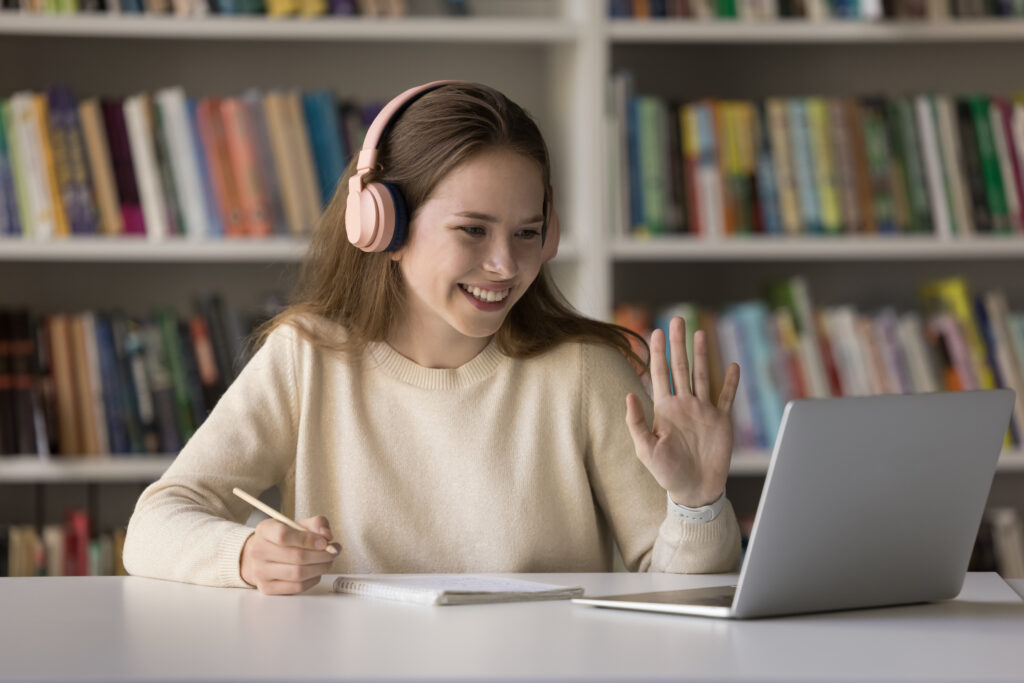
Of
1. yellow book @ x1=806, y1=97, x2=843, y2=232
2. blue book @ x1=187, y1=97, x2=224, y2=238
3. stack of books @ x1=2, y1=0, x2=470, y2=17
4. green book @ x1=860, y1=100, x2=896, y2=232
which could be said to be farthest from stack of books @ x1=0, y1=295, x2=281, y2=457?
green book @ x1=860, y1=100, x2=896, y2=232

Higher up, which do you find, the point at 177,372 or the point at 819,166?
the point at 819,166

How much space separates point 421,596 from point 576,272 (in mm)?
1374

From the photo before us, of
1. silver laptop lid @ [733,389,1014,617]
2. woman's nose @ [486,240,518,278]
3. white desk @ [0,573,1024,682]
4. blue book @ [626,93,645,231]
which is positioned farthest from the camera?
blue book @ [626,93,645,231]

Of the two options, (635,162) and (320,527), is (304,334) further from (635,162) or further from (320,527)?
(635,162)

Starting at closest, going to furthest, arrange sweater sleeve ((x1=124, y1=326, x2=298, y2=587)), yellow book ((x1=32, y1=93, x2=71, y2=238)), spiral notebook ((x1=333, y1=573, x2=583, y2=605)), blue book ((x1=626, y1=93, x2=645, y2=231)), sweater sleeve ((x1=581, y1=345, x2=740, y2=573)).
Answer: spiral notebook ((x1=333, y1=573, x2=583, y2=605))
sweater sleeve ((x1=124, y1=326, x2=298, y2=587))
sweater sleeve ((x1=581, y1=345, x2=740, y2=573))
yellow book ((x1=32, y1=93, x2=71, y2=238))
blue book ((x1=626, y1=93, x2=645, y2=231))

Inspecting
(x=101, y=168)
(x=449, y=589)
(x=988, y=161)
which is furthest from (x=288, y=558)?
(x=988, y=161)

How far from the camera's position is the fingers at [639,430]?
3.87ft

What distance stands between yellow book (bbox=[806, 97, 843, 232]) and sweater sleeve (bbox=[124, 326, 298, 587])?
1.24 m

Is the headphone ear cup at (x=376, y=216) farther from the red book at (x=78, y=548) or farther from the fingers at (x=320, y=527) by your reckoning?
the red book at (x=78, y=548)

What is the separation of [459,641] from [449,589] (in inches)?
6.3

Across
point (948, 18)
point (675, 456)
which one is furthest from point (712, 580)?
point (948, 18)

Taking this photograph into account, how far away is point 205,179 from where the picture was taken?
2234mm

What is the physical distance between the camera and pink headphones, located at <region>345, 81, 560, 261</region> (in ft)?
4.51

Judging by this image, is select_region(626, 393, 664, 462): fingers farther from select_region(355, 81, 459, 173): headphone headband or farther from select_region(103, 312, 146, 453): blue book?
select_region(103, 312, 146, 453): blue book
